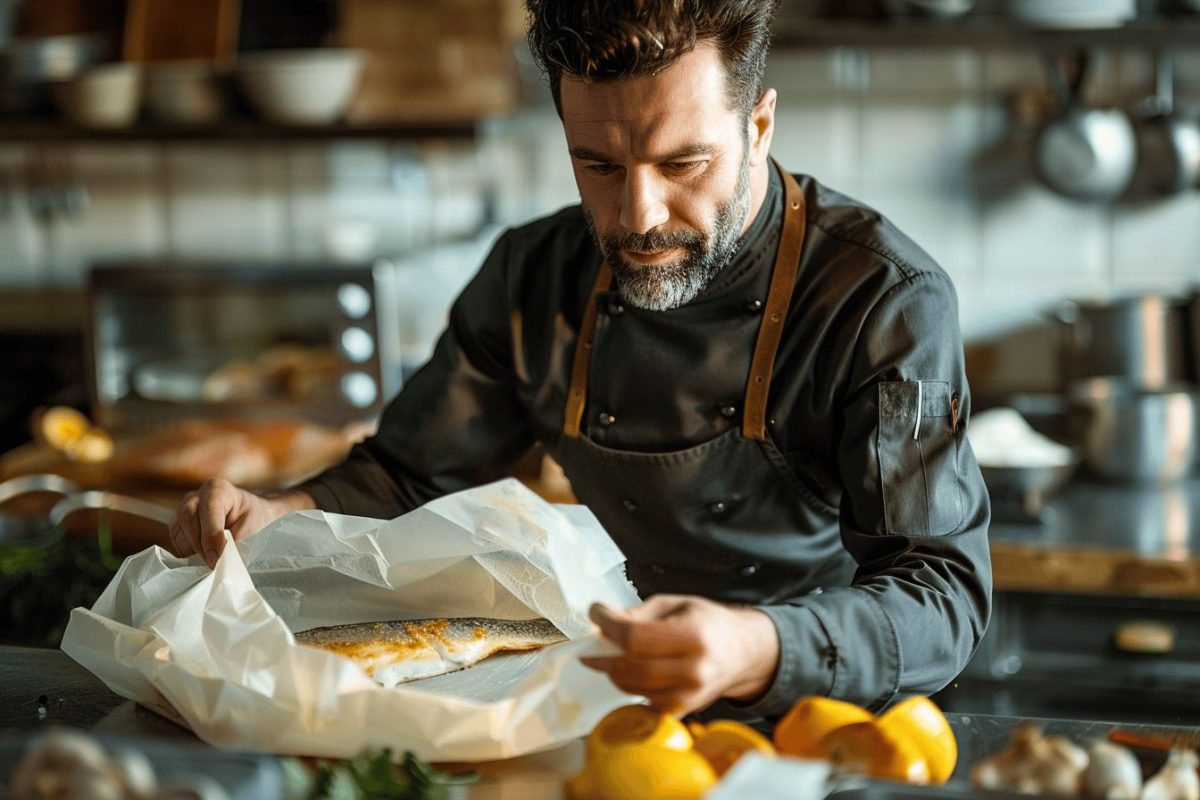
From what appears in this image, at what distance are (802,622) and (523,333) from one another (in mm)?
728

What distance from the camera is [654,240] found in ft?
5.14

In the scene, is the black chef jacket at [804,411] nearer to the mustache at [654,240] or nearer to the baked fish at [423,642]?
the mustache at [654,240]

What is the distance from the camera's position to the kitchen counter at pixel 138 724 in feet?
4.14

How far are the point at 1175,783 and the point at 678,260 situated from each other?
2.46ft

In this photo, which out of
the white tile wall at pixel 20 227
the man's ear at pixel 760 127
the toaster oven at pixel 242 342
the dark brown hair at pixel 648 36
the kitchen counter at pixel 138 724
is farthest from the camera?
the white tile wall at pixel 20 227

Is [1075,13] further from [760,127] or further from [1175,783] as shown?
[1175,783]

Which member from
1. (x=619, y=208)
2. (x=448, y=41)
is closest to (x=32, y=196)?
(x=448, y=41)

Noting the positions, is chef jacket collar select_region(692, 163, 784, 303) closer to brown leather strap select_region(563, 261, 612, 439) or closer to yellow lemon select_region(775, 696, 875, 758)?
brown leather strap select_region(563, 261, 612, 439)

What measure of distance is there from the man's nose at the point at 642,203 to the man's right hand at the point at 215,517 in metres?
0.52

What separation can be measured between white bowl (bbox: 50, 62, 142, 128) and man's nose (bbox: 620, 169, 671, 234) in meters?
2.11

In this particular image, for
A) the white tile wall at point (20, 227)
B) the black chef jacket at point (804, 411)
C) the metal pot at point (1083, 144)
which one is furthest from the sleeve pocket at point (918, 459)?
the white tile wall at point (20, 227)

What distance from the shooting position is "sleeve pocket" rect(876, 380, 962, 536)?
1517 mm

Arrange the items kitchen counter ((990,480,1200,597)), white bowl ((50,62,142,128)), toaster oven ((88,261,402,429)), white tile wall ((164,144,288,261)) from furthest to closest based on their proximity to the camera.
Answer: white tile wall ((164,144,288,261)), white bowl ((50,62,142,128)), toaster oven ((88,261,402,429)), kitchen counter ((990,480,1200,597))

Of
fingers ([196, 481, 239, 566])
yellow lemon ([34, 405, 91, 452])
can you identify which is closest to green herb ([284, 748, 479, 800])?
fingers ([196, 481, 239, 566])
